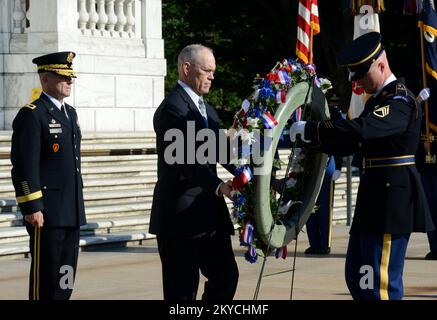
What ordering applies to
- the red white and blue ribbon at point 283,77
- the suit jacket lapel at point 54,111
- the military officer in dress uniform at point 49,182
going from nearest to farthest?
the red white and blue ribbon at point 283,77 → the military officer in dress uniform at point 49,182 → the suit jacket lapel at point 54,111

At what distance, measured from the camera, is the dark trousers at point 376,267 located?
7309mm

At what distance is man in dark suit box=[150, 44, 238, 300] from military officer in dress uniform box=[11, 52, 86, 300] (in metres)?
0.82

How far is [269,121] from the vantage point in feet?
23.4

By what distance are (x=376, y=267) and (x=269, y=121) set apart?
1069 millimetres

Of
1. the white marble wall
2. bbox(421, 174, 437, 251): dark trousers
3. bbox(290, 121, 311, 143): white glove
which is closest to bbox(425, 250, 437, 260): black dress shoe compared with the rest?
bbox(421, 174, 437, 251): dark trousers

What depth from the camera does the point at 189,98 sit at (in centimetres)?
759

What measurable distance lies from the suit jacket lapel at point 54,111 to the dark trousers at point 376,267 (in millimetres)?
2159

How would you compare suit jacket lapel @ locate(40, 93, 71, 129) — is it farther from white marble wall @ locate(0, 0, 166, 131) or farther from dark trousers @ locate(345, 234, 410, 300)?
white marble wall @ locate(0, 0, 166, 131)

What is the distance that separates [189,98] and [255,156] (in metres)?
0.74

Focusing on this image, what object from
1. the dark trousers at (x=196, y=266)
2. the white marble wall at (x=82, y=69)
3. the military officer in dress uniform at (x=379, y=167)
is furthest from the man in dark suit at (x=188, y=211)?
the white marble wall at (x=82, y=69)

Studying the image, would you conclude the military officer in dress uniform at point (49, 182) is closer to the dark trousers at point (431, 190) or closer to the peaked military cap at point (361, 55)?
the peaked military cap at point (361, 55)

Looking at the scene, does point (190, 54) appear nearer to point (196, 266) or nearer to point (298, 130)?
point (298, 130)

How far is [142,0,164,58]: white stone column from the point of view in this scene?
17.8 meters

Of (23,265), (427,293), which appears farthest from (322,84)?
(23,265)
